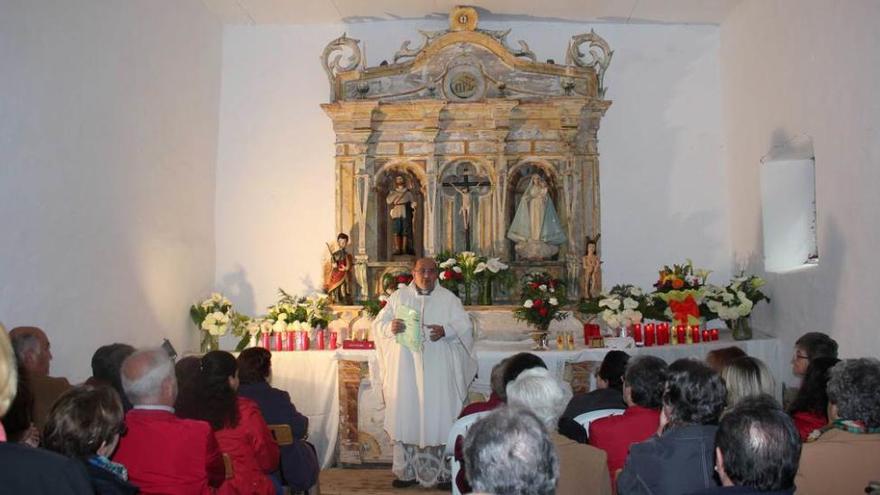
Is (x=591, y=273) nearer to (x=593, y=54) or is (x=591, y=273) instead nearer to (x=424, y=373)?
(x=593, y=54)

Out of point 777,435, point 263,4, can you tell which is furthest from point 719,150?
point 777,435

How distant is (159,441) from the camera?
3426 mm

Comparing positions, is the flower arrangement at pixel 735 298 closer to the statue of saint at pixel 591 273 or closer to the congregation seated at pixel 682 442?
the statue of saint at pixel 591 273

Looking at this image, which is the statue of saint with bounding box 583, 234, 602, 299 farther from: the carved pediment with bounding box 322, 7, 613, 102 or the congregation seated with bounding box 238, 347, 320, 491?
the congregation seated with bounding box 238, 347, 320, 491

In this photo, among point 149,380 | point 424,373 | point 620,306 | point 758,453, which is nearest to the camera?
point 758,453

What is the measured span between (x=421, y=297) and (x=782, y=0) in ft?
15.8

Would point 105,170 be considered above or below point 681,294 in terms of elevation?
above

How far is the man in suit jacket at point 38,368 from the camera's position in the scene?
4.54 meters

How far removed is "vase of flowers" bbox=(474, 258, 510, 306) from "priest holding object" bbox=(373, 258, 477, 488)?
5.77 ft

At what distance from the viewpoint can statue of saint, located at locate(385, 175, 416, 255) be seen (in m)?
10.3

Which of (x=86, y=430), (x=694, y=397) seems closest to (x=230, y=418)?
(x=86, y=430)

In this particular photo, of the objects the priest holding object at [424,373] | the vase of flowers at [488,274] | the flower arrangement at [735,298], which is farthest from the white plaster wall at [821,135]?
the priest holding object at [424,373]

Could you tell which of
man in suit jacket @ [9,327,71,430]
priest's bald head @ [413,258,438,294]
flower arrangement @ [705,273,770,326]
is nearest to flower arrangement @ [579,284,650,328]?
flower arrangement @ [705,273,770,326]

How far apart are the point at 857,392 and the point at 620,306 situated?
553 cm
